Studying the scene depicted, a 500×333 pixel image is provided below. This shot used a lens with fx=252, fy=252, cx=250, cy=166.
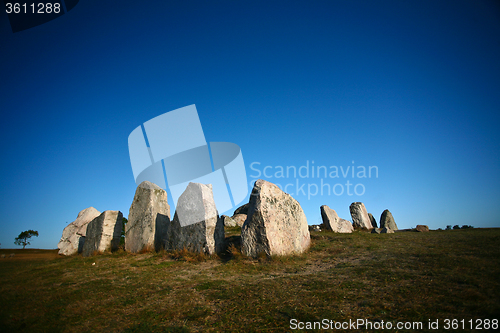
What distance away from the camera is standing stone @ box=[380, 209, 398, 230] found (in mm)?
17891

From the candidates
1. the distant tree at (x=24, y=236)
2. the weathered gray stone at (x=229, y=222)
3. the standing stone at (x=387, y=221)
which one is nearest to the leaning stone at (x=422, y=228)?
the standing stone at (x=387, y=221)

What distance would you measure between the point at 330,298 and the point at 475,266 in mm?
3684

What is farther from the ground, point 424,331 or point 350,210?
point 350,210

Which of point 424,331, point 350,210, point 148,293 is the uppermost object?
point 350,210

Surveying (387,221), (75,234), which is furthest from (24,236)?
(387,221)

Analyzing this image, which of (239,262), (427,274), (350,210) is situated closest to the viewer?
(427,274)

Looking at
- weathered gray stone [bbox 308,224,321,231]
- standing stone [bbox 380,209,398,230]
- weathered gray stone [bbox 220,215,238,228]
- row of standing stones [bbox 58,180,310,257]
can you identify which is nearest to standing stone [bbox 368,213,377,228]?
standing stone [bbox 380,209,398,230]

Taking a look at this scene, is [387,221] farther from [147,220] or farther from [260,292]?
[260,292]

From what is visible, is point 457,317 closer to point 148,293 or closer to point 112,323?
point 112,323

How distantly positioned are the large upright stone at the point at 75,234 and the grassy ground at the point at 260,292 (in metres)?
5.48

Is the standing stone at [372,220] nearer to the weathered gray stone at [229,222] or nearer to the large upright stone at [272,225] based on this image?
the weathered gray stone at [229,222]

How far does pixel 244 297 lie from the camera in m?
4.60

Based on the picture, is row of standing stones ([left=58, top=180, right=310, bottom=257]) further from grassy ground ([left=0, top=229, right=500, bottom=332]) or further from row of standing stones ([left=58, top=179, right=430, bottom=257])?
grassy ground ([left=0, top=229, right=500, bottom=332])

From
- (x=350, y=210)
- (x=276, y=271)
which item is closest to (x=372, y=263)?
(x=276, y=271)
